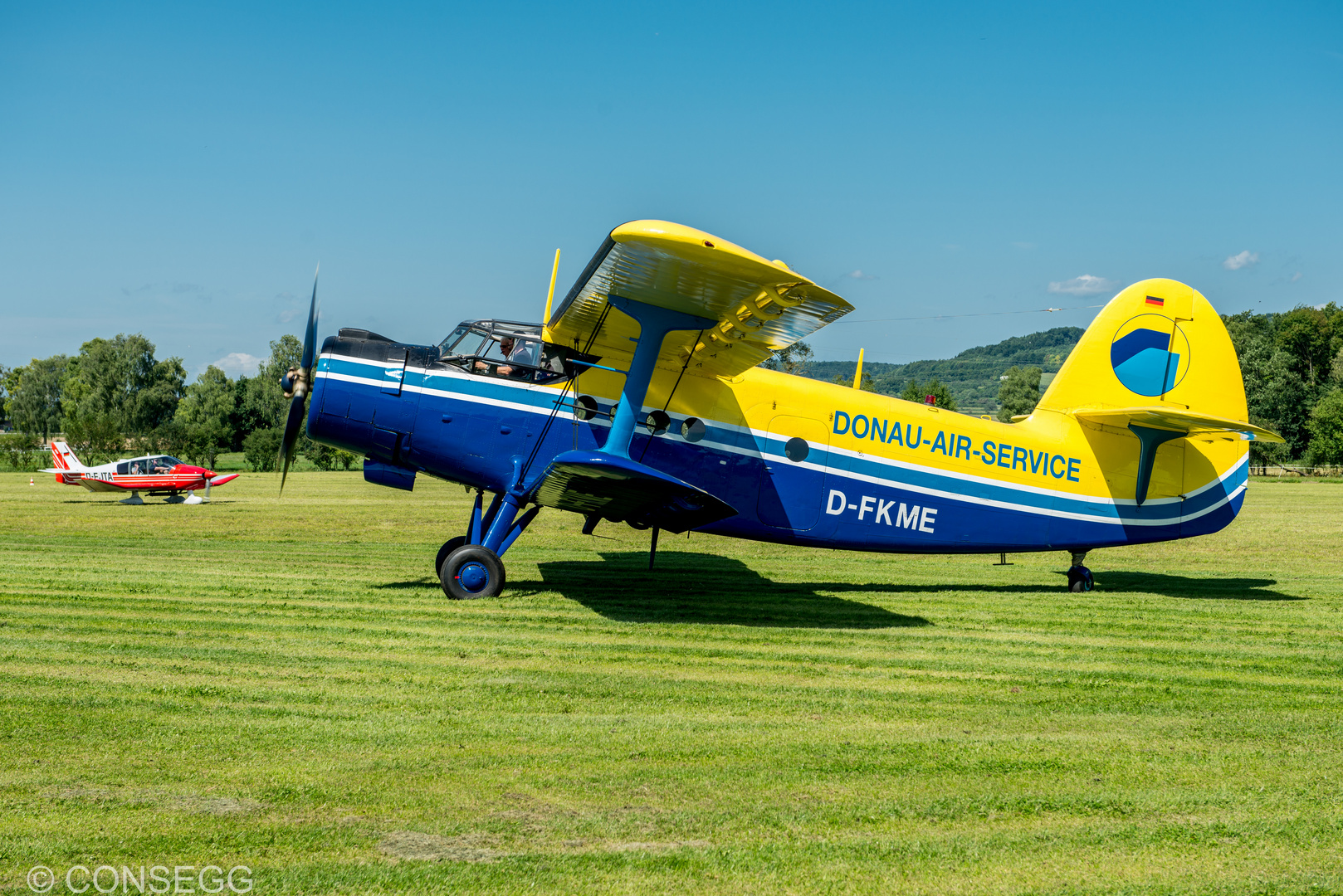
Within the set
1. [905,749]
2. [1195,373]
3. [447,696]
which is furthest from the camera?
[1195,373]

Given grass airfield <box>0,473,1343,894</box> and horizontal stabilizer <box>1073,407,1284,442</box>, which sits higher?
horizontal stabilizer <box>1073,407,1284,442</box>

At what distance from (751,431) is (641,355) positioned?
6.35 ft

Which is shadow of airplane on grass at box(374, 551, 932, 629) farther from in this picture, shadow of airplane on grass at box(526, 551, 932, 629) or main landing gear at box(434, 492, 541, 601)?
main landing gear at box(434, 492, 541, 601)

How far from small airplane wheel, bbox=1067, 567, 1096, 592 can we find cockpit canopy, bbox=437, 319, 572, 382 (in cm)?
765

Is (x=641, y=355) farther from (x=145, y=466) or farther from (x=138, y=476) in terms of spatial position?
(x=145, y=466)

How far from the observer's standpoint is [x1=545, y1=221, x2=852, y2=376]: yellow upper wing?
7.43 meters

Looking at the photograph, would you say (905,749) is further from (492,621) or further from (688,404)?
(688,404)

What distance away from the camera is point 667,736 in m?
5.61

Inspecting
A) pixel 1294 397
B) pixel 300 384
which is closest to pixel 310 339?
pixel 300 384

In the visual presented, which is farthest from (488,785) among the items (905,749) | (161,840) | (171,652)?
(171,652)

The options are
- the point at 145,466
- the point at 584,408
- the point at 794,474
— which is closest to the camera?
the point at 584,408

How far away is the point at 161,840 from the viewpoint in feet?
12.6

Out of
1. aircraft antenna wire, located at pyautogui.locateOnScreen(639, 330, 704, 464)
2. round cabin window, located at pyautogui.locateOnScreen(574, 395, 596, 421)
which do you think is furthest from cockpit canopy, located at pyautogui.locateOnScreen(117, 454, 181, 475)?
aircraft antenna wire, located at pyautogui.locateOnScreen(639, 330, 704, 464)

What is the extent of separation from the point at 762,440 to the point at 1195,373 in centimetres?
616
